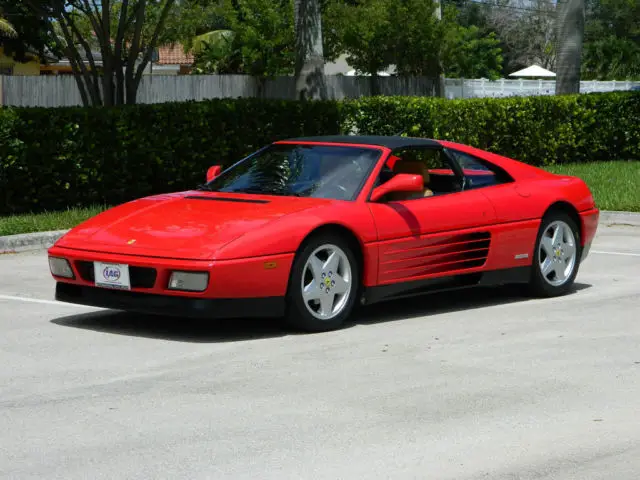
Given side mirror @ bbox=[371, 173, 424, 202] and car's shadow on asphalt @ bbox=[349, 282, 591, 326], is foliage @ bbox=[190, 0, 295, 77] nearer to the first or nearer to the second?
car's shadow on asphalt @ bbox=[349, 282, 591, 326]

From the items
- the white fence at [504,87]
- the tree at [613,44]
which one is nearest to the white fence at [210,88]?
the white fence at [504,87]

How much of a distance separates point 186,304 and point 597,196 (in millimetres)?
10956

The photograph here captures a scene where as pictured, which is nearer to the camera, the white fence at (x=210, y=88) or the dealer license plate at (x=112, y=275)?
the dealer license plate at (x=112, y=275)

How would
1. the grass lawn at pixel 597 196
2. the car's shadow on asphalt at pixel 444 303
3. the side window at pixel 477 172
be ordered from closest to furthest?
the car's shadow on asphalt at pixel 444 303 → the side window at pixel 477 172 → the grass lawn at pixel 597 196

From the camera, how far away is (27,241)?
45.7 ft

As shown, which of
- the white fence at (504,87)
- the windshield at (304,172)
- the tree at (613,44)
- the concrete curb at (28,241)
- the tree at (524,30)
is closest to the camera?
the windshield at (304,172)

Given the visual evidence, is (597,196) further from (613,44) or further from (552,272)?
(613,44)

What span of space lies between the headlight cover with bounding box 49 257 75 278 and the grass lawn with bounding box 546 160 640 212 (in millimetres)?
9516

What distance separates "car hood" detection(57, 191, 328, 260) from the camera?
842cm

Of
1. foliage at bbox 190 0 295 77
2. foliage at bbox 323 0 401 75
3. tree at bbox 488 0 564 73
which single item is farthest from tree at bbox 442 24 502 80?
foliage at bbox 190 0 295 77

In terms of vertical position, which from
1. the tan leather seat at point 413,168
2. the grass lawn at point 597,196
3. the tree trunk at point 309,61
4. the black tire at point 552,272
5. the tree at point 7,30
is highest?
the tree at point 7,30

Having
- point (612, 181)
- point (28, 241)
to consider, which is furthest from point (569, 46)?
point (28, 241)

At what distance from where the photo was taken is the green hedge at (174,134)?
52.5ft

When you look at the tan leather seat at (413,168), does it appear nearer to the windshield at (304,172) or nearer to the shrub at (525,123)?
the windshield at (304,172)
